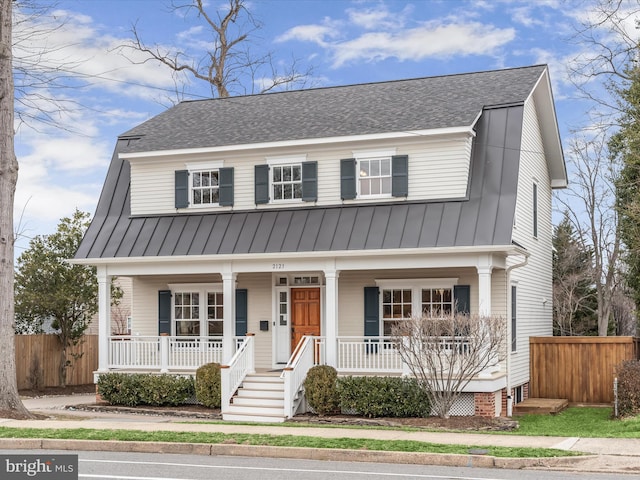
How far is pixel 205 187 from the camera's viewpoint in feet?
77.0

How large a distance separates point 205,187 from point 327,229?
Result: 4214 mm

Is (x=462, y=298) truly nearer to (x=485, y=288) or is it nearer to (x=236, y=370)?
(x=485, y=288)

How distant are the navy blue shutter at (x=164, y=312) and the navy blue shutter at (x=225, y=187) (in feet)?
9.75

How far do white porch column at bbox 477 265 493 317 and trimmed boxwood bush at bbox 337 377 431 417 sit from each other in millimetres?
2207

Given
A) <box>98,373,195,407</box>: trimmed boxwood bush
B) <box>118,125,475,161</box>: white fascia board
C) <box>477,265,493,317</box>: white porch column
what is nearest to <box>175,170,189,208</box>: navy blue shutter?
<box>118,125,475,161</box>: white fascia board

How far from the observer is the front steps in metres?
19.3

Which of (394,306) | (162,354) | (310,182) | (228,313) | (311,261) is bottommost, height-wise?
(162,354)

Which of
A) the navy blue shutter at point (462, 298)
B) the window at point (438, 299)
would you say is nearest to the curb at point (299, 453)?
the navy blue shutter at point (462, 298)

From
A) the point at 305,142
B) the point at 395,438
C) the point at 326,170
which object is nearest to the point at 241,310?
the point at 326,170

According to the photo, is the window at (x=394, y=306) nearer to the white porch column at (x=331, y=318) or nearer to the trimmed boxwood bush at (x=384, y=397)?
the white porch column at (x=331, y=318)

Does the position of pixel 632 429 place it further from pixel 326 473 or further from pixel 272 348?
pixel 272 348

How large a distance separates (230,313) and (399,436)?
770cm

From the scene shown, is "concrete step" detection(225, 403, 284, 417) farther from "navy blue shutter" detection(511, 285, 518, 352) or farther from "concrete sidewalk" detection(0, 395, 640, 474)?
"navy blue shutter" detection(511, 285, 518, 352)

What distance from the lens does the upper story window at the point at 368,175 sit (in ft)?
70.5
